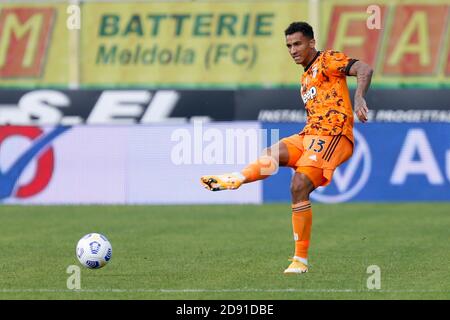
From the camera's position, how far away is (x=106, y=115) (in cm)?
2522

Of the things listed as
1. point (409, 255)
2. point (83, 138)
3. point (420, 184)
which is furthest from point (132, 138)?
point (409, 255)

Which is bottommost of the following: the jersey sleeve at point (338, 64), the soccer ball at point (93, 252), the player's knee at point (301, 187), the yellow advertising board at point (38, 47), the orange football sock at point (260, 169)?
the soccer ball at point (93, 252)

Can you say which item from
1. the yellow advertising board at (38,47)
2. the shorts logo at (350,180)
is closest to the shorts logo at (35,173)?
the shorts logo at (350,180)

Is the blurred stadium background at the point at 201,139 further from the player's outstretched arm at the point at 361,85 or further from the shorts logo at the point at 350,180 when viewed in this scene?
the player's outstretched arm at the point at 361,85

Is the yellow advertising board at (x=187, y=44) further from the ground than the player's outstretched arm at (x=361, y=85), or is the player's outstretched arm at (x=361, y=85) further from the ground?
the yellow advertising board at (x=187, y=44)

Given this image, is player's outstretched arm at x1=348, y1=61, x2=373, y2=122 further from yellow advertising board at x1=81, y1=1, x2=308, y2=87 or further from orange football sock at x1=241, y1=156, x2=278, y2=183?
yellow advertising board at x1=81, y1=1, x2=308, y2=87

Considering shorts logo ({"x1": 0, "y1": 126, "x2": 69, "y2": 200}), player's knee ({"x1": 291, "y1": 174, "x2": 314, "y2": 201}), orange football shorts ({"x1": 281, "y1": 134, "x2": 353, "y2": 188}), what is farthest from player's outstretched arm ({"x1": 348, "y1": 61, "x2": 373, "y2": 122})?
shorts logo ({"x1": 0, "y1": 126, "x2": 69, "y2": 200})

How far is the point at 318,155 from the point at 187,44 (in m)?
17.6

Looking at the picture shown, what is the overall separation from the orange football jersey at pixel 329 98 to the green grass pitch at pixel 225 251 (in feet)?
4.39

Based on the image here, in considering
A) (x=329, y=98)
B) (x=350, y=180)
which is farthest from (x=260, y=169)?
(x=350, y=180)

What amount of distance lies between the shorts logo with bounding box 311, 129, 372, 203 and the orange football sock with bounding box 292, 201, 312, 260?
10339mm

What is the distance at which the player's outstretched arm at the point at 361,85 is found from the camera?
10.2 metres

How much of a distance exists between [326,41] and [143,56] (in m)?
4.38

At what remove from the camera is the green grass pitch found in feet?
31.8
